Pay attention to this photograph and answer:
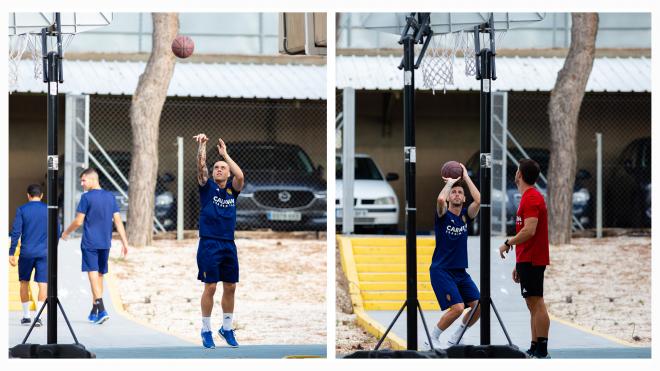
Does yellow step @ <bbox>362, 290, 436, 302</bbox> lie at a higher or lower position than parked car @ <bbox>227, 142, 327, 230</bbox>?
lower

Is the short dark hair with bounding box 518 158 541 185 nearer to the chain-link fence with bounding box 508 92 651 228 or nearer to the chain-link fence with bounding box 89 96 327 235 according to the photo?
the chain-link fence with bounding box 89 96 327 235

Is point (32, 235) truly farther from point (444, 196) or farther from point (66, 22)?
point (444, 196)

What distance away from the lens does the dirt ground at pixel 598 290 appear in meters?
12.9

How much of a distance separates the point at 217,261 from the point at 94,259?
96.0 inches

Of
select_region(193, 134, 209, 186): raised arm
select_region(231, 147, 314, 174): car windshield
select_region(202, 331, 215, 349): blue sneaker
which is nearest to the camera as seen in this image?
select_region(193, 134, 209, 186): raised arm

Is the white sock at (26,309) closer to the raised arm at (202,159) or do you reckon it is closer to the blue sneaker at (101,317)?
the blue sneaker at (101,317)

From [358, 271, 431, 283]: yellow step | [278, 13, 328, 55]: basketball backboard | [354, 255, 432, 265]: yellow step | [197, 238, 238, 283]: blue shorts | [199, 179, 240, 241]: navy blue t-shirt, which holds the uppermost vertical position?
[278, 13, 328, 55]: basketball backboard

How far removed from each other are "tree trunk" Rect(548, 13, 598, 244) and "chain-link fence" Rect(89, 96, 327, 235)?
10.9 feet

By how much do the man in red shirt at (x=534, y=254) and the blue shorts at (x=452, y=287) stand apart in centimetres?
46

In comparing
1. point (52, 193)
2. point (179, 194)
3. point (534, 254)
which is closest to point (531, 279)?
point (534, 254)

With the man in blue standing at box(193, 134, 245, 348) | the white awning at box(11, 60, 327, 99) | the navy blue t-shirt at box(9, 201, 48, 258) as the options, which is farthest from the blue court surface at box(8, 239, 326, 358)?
the white awning at box(11, 60, 327, 99)

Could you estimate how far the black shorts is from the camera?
8.63 meters

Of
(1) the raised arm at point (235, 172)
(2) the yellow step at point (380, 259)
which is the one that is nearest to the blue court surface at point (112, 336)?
(1) the raised arm at point (235, 172)
